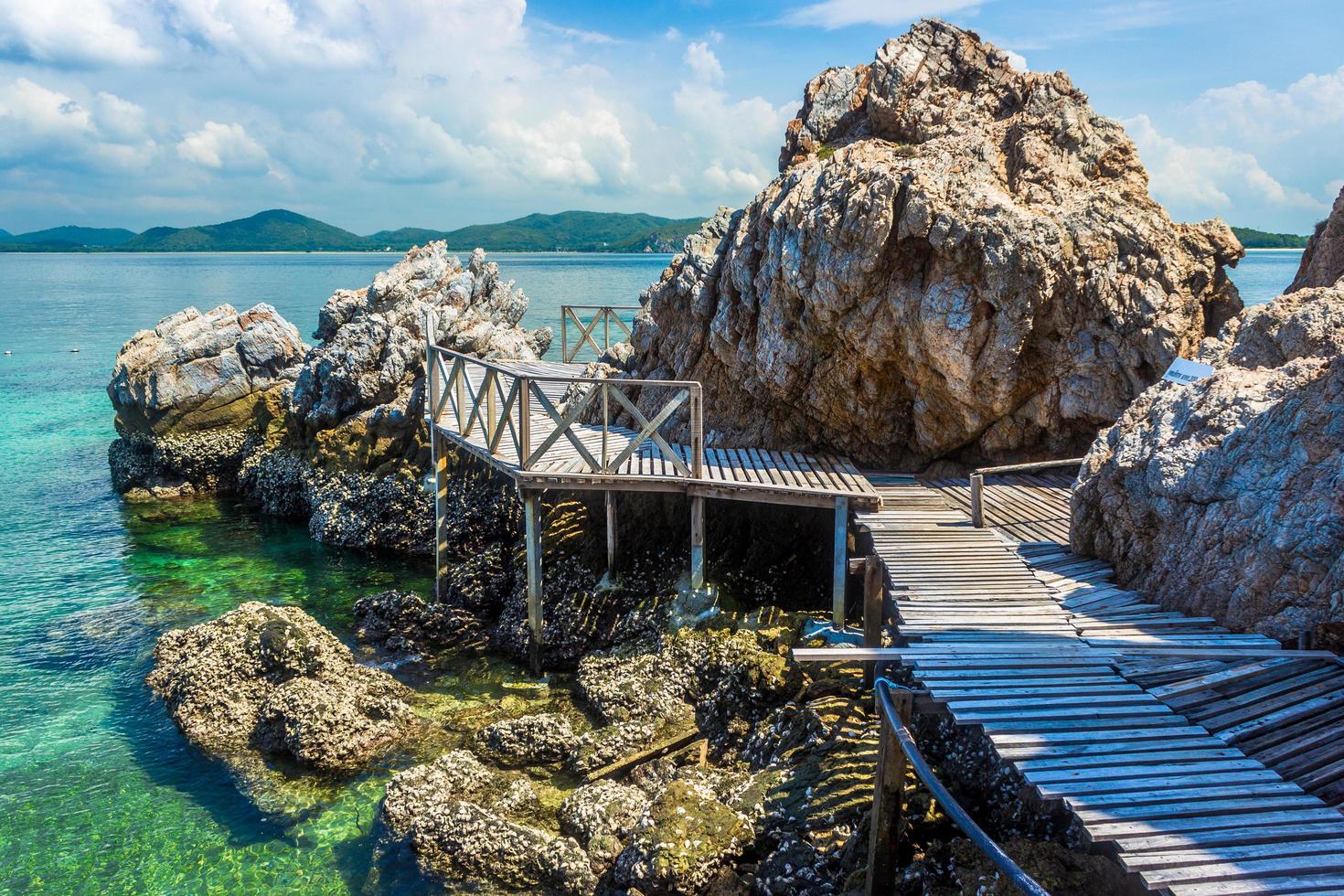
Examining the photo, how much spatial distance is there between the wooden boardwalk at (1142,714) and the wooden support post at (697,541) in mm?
4510

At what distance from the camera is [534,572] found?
53.5 feet

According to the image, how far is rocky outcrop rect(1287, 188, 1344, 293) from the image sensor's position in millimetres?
14688

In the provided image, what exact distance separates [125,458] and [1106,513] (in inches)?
1150

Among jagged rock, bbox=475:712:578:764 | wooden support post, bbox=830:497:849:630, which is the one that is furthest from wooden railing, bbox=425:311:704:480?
jagged rock, bbox=475:712:578:764

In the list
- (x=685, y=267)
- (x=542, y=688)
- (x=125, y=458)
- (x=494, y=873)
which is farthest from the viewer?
(x=125, y=458)

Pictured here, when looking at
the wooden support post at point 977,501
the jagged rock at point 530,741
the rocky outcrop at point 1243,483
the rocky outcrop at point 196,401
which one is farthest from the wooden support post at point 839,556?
the rocky outcrop at point 196,401

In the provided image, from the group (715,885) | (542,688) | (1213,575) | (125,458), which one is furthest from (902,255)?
(125,458)

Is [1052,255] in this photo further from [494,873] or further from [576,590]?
[494,873]

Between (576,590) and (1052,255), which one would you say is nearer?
(1052,255)

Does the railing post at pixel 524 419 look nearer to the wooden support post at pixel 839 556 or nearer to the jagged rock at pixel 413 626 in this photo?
the jagged rock at pixel 413 626

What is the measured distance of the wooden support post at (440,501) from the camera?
1998 centimetres

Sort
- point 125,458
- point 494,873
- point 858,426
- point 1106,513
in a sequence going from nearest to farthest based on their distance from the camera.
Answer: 1. point 494,873
2. point 1106,513
3. point 858,426
4. point 125,458

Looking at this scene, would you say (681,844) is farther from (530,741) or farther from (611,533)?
(611,533)

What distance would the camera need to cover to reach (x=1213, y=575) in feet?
31.8
